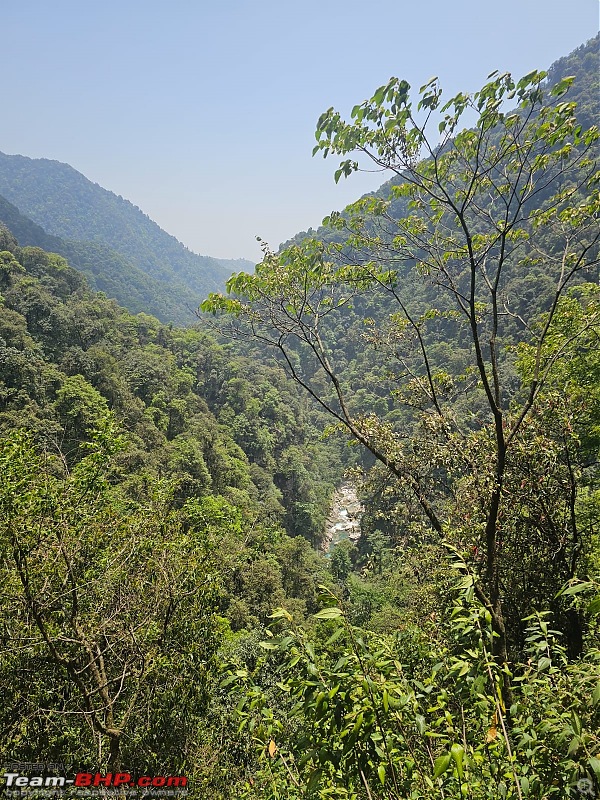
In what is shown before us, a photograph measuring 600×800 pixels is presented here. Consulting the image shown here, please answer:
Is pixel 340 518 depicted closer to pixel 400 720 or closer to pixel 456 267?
pixel 456 267

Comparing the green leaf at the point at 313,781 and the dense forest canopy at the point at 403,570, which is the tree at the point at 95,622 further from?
the green leaf at the point at 313,781

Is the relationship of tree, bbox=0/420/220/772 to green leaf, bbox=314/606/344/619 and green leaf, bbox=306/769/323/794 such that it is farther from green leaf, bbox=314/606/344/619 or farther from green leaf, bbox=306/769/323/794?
green leaf, bbox=314/606/344/619

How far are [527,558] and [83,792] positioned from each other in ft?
18.1

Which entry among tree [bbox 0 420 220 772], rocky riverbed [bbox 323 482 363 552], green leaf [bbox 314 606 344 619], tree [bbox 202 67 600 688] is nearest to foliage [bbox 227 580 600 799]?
green leaf [bbox 314 606 344 619]

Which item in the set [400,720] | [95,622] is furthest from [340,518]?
[400,720]

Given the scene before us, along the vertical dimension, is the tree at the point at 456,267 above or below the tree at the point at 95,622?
above

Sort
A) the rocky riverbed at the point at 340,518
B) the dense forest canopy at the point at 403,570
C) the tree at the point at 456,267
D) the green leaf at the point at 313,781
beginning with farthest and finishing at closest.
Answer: the rocky riverbed at the point at 340,518
the tree at the point at 456,267
the dense forest canopy at the point at 403,570
the green leaf at the point at 313,781

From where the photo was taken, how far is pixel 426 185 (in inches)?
153

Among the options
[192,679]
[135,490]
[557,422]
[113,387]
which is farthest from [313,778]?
[113,387]

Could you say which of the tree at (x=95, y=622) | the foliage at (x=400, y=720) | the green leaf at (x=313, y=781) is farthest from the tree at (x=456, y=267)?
the tree at (x=95, y=622)

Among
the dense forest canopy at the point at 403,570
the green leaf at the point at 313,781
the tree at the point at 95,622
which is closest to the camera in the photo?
the green leaf at the point at 313,781

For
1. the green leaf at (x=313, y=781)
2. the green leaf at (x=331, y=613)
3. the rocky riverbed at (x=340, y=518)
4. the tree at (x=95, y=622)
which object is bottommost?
the rocky riverbed at (x=340, y=518)

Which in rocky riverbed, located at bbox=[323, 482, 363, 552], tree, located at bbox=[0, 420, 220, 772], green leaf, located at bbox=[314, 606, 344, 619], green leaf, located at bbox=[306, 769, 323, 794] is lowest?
rocky riverbed, located at bbox=[323, 482, 363, 552]

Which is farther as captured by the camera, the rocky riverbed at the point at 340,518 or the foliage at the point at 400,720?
the rocky riverbed at the point at 340,518
